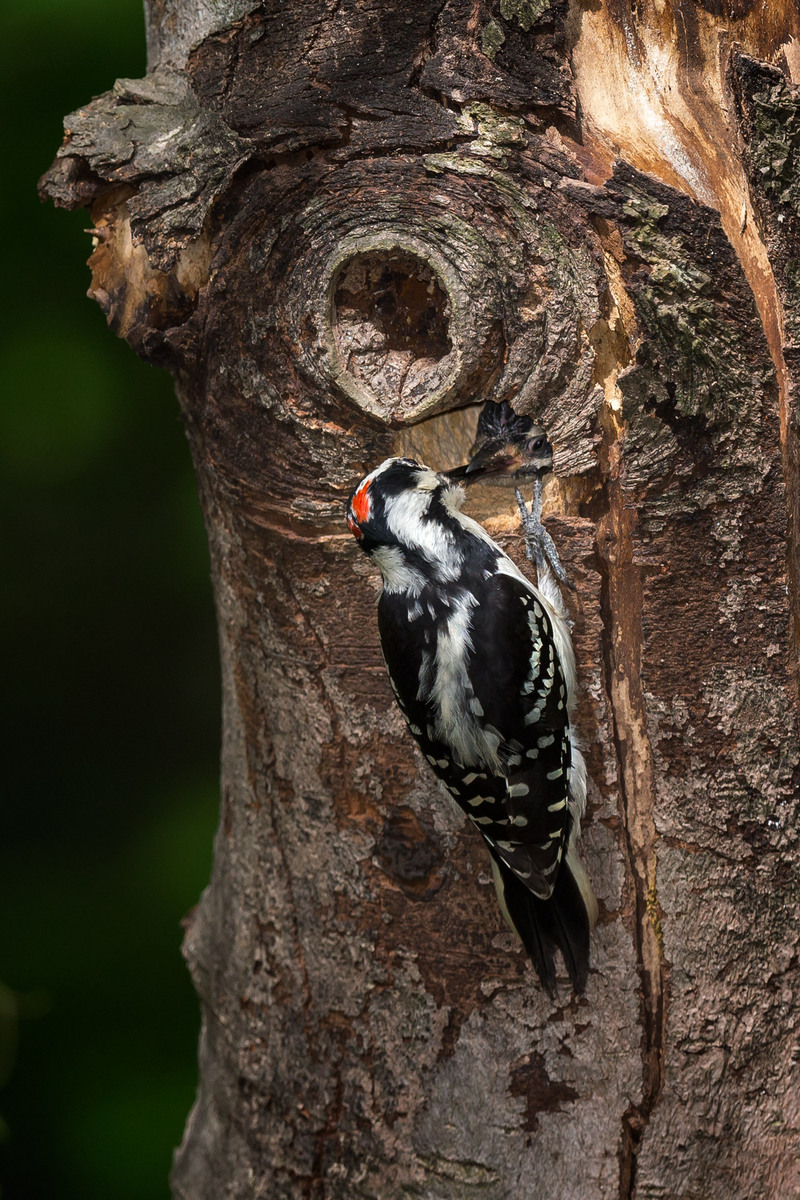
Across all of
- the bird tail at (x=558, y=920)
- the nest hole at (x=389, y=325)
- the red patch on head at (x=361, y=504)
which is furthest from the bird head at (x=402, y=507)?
the bird tail at (x=558, y=920)

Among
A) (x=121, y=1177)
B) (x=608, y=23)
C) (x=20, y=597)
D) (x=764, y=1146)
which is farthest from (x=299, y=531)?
(x=121, y=1177)

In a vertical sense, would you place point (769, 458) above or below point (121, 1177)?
above

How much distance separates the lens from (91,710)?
11.9 ft

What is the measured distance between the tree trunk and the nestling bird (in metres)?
0.03

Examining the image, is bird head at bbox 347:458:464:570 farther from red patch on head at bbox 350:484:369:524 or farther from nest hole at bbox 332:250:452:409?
nest hole at bbox 332:250:452:409

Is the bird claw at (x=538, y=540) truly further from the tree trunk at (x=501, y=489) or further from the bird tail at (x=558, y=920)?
the bird tail at (x=558, y=920)

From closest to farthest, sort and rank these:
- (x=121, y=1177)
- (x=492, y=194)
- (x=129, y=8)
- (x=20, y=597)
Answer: (x=492, y=194) < (x=129, y=8) < (x=121, y=1177) < (x=20, y=597)

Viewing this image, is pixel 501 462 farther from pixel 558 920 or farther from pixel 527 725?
pixel 558 920

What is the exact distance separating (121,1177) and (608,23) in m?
3.29

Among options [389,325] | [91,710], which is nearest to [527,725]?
[389,325]

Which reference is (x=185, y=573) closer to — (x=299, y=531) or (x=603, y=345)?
(x=299, y=531)

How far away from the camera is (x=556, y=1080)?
5.61 ft

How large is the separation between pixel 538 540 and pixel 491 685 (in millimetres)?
293

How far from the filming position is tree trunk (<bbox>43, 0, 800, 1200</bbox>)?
1.52 m
